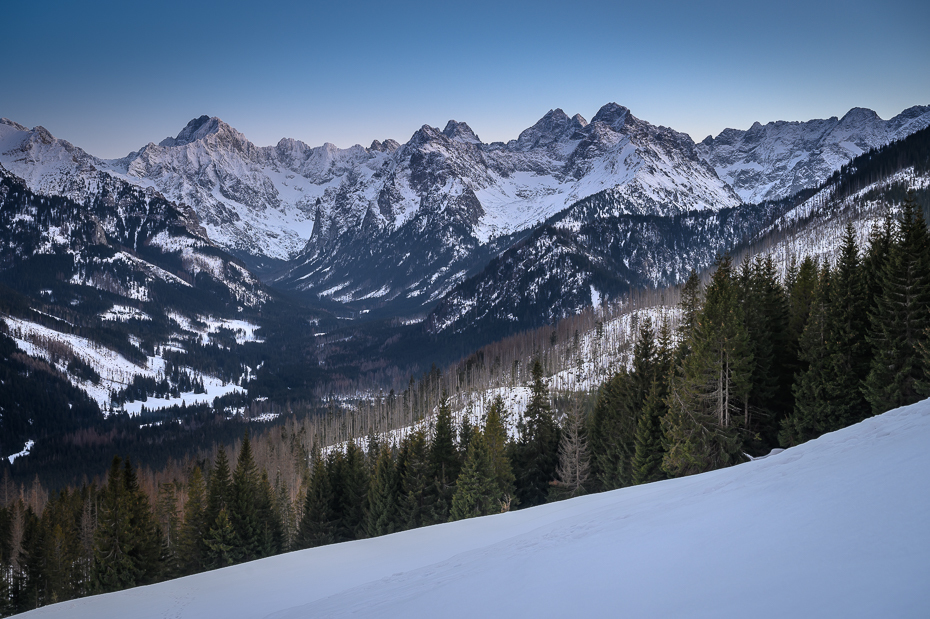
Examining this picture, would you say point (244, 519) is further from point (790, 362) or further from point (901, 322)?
point (901, 322)

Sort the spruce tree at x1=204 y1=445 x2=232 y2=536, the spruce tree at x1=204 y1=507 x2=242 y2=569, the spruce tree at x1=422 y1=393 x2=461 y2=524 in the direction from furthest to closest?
the spruce tree at x1=204 y1=445 x2=232 y2=536 → the spruce tree at x1=204 y1=507 x2=242 y2=569 → the spruce tree at x1=422 y1=393 x2=461 y2=524

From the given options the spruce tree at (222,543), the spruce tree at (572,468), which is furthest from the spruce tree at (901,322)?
the spruce tree at (222,543)

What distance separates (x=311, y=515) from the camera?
48344 mm

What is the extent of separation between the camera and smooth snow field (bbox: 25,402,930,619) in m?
8.80

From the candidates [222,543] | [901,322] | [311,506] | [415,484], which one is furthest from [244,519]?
[901,322]

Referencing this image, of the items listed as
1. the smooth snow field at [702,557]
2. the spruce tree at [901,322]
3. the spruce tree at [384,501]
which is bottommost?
the spruce tree at [384,501]

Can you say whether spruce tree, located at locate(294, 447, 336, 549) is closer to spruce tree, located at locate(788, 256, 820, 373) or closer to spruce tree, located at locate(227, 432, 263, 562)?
spruce tree, located at locate(227, 432, 263, 562)

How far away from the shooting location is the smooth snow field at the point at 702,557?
8.80m

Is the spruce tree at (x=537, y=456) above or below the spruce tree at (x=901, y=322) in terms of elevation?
below

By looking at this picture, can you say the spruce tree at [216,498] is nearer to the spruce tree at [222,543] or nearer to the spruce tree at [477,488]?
the spruce tree at [222,543]

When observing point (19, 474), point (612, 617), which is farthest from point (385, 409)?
point (612, 617)

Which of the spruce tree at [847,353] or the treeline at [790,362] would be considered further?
the spruce tree at [847,353]

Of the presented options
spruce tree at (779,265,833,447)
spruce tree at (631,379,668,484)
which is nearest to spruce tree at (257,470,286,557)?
spruce tree at (631,379,668,484)

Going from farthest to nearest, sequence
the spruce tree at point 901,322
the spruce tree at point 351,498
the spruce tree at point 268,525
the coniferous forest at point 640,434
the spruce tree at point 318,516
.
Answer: the spruce tree at point 351,498
the spruce tree at point 318,516
the spruce tree at point 268,525
the coniferous forest at point 640,434
the spruce tree at point 901,322
